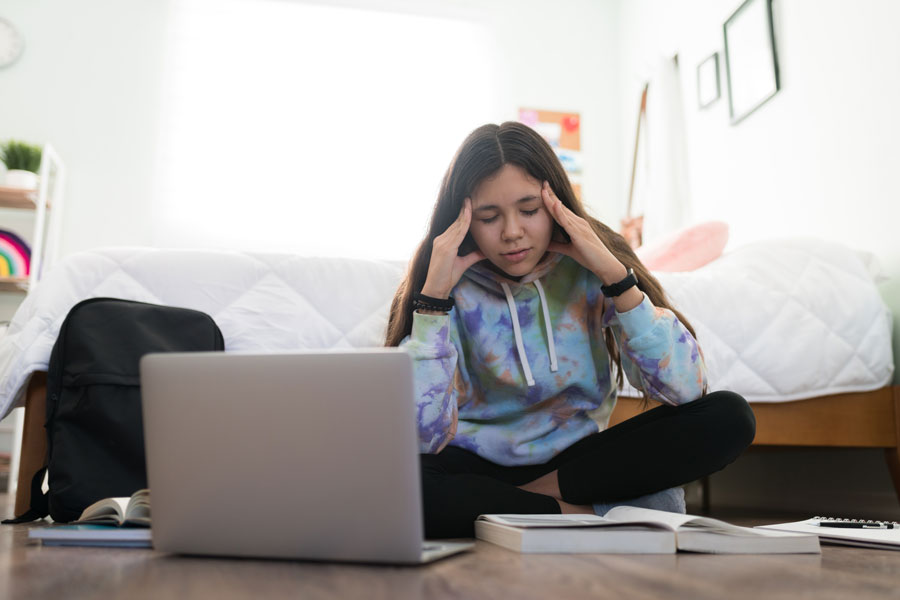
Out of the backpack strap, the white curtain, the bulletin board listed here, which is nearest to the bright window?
the bulletin board

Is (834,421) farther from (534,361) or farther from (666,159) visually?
(666,159)

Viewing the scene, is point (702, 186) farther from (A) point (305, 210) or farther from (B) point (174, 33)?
(B) point (174, 33)

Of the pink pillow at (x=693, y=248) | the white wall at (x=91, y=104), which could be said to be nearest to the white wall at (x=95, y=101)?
the white wall at (x=91, y=104)

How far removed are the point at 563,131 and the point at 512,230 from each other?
8.68ft

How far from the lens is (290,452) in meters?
0.63

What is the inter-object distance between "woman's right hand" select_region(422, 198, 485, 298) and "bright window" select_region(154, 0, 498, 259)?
2148mm

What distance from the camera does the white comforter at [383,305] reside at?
1.47 meters

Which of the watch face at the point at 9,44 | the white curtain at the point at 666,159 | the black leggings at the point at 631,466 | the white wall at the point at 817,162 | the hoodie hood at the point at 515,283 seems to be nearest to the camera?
Answer: the black leggings at the point at 631,466

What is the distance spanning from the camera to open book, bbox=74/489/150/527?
0.87 m

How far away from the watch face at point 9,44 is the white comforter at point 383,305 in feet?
Result: 7.17

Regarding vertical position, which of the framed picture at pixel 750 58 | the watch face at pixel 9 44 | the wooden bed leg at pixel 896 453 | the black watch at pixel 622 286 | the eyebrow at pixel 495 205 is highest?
the watch face at pixel 9 44

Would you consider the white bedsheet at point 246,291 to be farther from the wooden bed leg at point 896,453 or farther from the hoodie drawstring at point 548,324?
the wooden bed leg at point 896,453

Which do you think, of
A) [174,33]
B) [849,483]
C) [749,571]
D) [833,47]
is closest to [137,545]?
[749,571]

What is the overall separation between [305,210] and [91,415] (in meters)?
2.13
